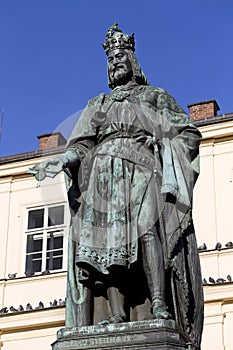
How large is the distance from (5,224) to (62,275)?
266cm

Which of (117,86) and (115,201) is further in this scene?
(117,86)

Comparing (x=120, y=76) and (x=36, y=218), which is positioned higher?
(x=36, y=218)

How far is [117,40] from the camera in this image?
818 centimetres

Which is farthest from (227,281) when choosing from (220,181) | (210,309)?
(220,181)

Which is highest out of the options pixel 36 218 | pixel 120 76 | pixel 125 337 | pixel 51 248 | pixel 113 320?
pixel 36 218

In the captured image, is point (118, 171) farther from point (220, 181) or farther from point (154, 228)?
point (220, 181)

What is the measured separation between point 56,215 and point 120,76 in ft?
54.8

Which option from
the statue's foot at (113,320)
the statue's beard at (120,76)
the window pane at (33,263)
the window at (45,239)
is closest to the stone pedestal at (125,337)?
the statue's foot at (113,320)

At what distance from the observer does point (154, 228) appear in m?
7.21

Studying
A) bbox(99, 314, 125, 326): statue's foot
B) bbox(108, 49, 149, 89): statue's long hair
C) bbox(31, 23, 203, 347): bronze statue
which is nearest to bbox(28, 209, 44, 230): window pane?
bbox(108, 49, 149, 89): statue's long hair

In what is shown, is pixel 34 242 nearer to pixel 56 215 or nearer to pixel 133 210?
pixel 56 215

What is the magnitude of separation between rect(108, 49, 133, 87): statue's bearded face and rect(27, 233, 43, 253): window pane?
17.2 meters

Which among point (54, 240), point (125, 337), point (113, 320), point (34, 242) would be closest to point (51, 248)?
point (54, 240)

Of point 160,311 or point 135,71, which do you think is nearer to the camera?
point 160,311
